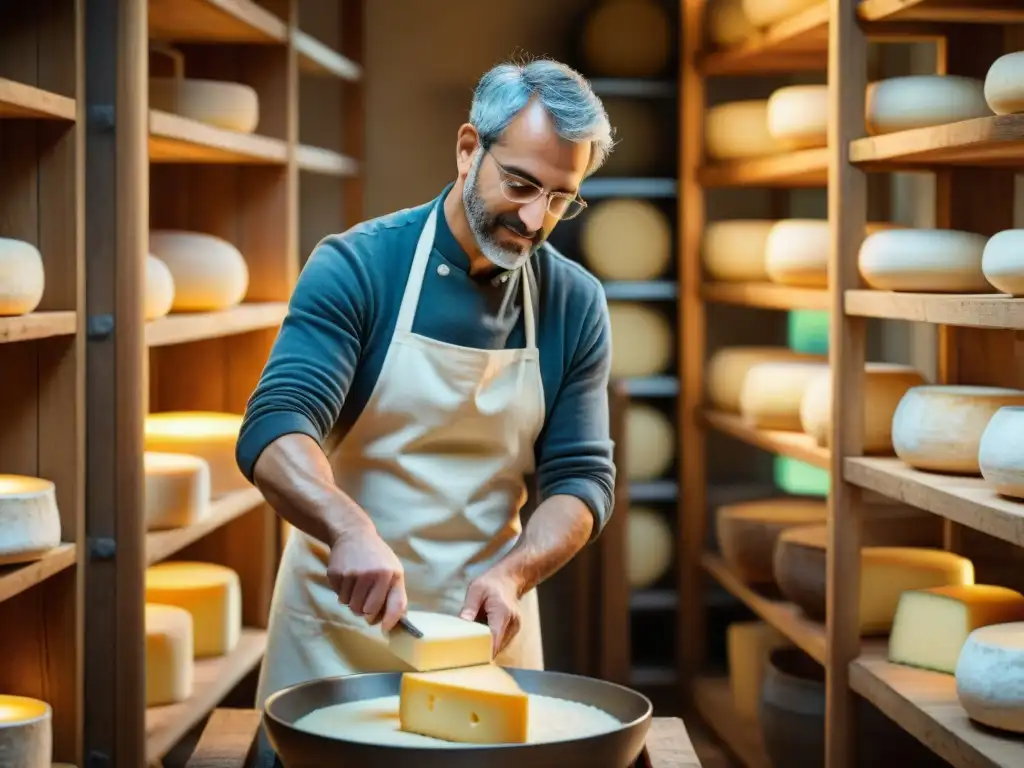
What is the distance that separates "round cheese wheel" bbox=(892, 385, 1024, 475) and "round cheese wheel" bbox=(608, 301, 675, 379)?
5.91 ft

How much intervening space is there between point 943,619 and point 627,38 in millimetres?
2277

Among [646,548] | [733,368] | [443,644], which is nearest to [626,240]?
[733,368]

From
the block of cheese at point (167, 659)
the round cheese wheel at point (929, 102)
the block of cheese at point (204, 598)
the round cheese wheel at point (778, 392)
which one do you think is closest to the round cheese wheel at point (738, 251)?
the round cheese wheel at point (778, 392)

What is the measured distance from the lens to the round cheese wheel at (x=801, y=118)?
3355 millimetres

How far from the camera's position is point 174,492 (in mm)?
2863

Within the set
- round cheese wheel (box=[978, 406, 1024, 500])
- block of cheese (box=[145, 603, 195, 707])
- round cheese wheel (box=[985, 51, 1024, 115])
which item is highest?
round cheese wheel (box=[985, 51, 1024, 115])

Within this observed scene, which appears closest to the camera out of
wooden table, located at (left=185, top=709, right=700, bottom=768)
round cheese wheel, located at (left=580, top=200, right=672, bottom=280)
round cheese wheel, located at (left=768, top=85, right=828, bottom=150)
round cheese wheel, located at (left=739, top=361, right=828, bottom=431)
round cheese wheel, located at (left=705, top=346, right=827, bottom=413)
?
wooden table, located at (left=185, top=709, right=700, bottom=768)

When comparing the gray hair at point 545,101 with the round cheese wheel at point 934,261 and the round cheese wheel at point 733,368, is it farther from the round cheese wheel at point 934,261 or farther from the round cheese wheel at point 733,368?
the round cheese wheel at point 733,368

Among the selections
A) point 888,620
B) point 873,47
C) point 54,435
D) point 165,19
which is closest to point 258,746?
point 54,435

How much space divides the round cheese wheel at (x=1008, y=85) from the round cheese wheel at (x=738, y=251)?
1.69 metres

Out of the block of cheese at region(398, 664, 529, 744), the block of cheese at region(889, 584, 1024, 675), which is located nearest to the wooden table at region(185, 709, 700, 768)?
the block of cheese at region(398, 664, 529, 744)

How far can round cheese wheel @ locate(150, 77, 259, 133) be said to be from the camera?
316 centimetres

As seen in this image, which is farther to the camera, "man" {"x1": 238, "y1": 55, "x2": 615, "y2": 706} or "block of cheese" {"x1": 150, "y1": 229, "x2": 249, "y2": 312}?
"block of cheese" {"x1": 150, "y1": 229, "x2": 249, "y2": 312}

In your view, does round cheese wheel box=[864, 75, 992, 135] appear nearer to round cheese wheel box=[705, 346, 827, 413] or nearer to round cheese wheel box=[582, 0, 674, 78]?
round cheese wheel box=[705, 346, 827, 413]
